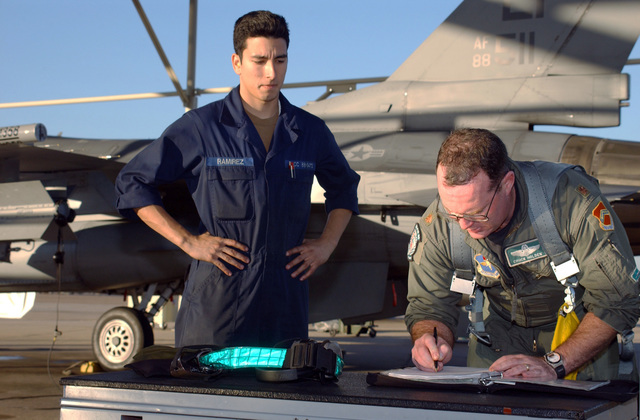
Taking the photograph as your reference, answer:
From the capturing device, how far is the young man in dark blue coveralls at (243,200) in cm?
289

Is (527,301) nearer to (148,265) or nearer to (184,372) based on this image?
(184,372)

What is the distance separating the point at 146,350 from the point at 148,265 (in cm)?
705

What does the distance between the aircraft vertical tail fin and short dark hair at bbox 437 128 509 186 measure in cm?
628

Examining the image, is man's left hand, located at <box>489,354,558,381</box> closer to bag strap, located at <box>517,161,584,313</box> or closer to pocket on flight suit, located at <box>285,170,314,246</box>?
bag strap, located at <box>517,161,584,313</box>

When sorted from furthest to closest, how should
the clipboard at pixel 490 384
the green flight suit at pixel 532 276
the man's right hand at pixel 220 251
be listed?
the man's right hand at pixel 220 251
the green flight suit at pixel 532 276
the clipboard at pixel 490 384

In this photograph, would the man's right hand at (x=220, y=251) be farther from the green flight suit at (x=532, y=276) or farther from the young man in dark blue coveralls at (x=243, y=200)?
the green flight suit at (x=532, y=276)

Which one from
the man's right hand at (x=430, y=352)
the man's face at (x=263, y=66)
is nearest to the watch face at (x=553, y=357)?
the man's right hand at (x=430, y=352)

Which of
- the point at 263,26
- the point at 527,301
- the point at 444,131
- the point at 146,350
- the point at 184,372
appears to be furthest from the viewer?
the point at 444,131

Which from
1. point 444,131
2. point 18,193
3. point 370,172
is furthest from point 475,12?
point 18,193

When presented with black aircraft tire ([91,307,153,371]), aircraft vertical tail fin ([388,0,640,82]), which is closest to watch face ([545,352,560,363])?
aircraft vertical tail fin ([388,0,640,82])

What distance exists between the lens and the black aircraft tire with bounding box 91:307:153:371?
29.8ft

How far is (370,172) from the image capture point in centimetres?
834

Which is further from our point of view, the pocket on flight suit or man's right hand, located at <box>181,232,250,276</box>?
the pocket on flight suit

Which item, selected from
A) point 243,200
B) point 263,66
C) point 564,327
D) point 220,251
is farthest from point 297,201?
point 564,327
